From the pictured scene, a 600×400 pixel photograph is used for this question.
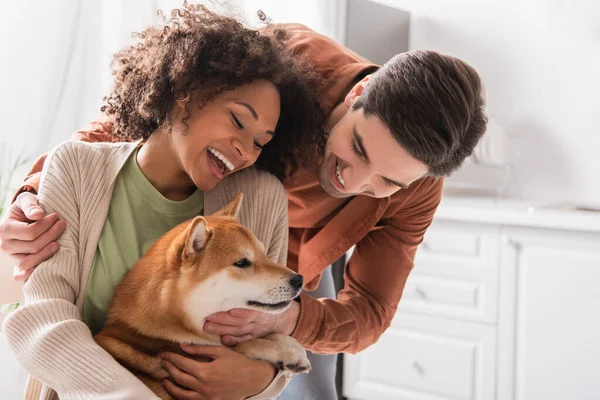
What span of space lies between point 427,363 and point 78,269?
5.22 ft

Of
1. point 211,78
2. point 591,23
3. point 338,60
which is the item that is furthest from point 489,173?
point 211,78

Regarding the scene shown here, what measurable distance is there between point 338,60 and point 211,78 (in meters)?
0.47

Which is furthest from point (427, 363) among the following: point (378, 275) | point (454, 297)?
point (378, 275)

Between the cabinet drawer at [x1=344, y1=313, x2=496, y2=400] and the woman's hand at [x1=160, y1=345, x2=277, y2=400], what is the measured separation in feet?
4.61

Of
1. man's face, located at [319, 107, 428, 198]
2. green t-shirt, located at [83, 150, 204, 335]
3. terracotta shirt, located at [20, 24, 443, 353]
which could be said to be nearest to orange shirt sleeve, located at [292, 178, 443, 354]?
terracotta shirt, located at [20, 24, 443, 353]

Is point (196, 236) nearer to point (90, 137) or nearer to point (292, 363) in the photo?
point (292, 363)

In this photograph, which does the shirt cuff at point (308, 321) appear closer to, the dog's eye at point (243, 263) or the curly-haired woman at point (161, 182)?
the curly-haired woman at point (161, 182)

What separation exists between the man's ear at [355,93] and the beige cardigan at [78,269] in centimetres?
25

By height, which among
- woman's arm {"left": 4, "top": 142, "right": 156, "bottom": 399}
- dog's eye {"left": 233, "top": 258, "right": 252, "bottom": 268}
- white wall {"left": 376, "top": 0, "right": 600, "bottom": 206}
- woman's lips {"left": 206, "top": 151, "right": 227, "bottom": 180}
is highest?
woman's lips {"left": 206, "top": 151, "right": 227, "bottom": 180}

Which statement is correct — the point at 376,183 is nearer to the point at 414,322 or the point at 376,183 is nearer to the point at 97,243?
the point at 97,243

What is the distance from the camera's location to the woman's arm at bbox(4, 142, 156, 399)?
0.80 meters

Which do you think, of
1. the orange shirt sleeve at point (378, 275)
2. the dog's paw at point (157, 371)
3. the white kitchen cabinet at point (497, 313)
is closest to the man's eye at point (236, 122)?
the dog's paw at point (157, 371)

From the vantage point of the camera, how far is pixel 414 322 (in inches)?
88.7

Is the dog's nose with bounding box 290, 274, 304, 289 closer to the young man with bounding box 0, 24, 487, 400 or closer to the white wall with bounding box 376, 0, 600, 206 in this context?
the young man with bounding box 0, 24, 487, 400
